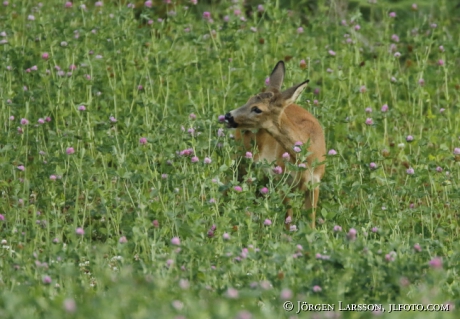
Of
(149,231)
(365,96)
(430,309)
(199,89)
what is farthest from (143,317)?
(365,96)

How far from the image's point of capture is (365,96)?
982 cm

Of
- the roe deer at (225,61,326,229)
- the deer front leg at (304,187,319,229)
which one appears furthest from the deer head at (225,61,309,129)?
the deer front leg at (304,187,319,229)

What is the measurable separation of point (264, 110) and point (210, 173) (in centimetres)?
93

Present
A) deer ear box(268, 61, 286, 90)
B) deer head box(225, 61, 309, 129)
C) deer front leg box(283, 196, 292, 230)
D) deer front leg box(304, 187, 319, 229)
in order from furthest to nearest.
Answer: deer ear box(268, 61, 286, 90) < deer head box(225, 61, 309, 129) < deer front leg box(304, 187, 319, 229) < deer front leg box(283, 196, 292, 230)

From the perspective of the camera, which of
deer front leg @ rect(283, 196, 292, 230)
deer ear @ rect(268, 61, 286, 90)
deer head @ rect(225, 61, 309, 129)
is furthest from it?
deer ear @ rect(268, 61, 286, 90)

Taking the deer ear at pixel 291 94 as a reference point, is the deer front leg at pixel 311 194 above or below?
below

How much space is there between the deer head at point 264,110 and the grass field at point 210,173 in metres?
0.18

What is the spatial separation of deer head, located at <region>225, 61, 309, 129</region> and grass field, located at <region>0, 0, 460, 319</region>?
180mm

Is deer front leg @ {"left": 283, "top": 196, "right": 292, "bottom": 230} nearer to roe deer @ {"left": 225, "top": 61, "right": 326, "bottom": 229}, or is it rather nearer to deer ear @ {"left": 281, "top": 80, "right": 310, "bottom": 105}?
roe deer @ {"left": 225, "top": 61, "right": 326, "bottom": 229}

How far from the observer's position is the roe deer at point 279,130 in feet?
25.6

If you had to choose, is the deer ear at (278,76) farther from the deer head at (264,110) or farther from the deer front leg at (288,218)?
the deer front leg at (288,218)

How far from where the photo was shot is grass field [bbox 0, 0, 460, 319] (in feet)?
16.8

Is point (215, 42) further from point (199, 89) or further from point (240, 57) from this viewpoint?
point (199, 89)

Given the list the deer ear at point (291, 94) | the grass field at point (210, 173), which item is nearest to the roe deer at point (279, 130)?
the deer ear at point (291, 94)
